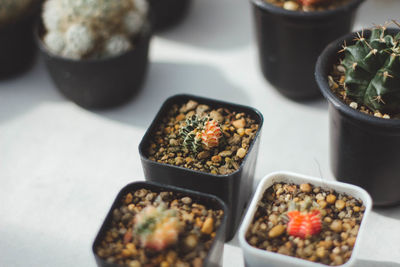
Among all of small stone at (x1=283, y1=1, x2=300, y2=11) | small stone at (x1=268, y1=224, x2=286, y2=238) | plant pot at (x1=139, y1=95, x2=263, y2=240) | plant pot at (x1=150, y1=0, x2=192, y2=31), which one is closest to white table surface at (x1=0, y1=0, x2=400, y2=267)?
plant pot at (x1=150, y1=0, x2=192, y2=31)

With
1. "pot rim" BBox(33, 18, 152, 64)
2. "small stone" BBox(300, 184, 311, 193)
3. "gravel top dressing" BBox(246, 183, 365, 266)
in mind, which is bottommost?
"gravel top dressing" BBox(246, 183, 365, 266)

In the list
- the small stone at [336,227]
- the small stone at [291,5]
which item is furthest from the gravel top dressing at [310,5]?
the small stone at [336,227]

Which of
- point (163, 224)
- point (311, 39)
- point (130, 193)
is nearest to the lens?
point (163, 224)

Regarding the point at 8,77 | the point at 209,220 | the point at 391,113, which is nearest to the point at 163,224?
the point at 209,220

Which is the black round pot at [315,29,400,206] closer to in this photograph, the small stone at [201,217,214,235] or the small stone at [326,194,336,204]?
the small stone at [326,194,336,204]

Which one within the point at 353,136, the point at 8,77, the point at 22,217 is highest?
the point at 353,136

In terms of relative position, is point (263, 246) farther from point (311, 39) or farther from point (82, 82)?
point (82, 82)

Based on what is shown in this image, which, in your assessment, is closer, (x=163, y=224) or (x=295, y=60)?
(x=163, y=224)
